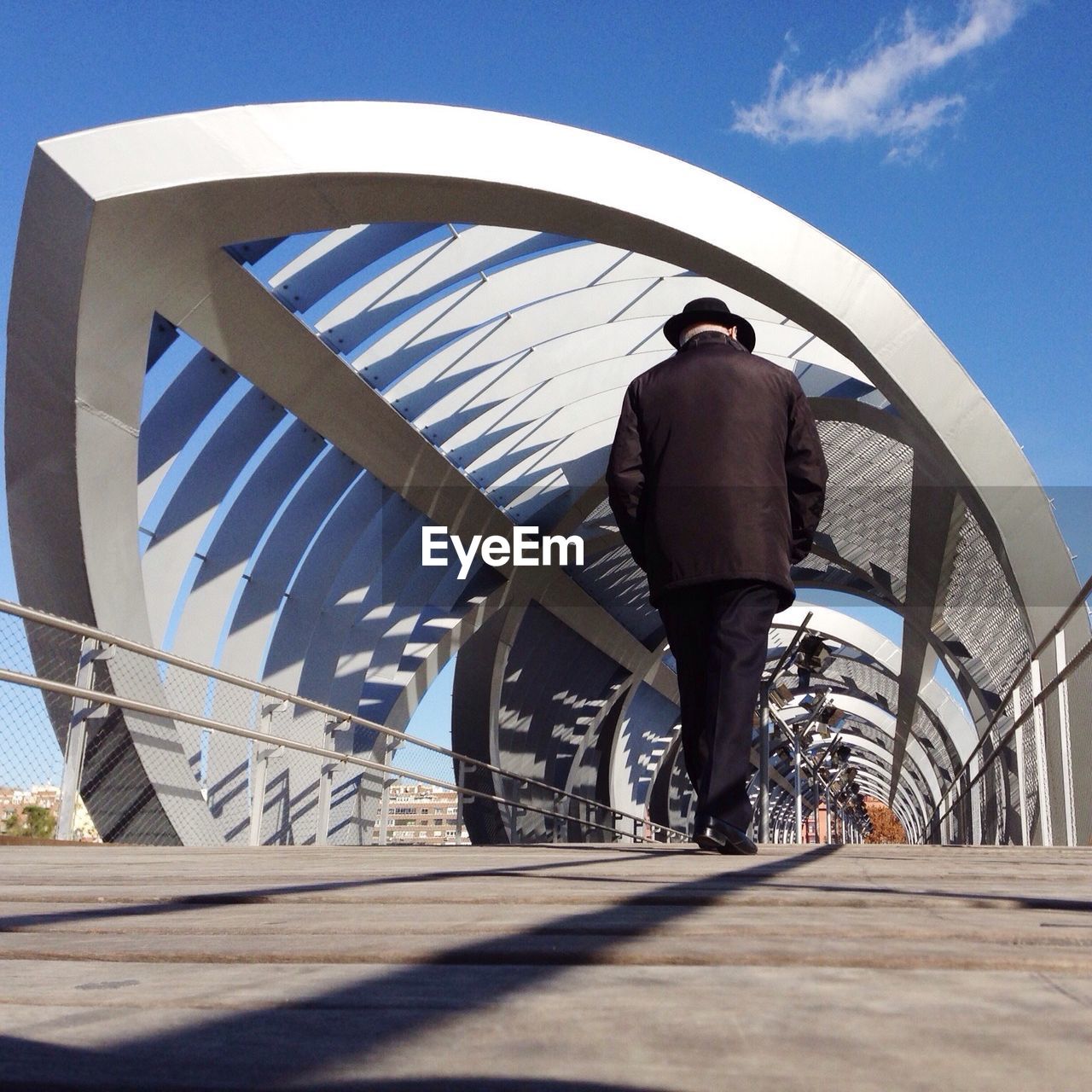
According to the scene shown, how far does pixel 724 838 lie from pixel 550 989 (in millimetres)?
Answer: 3826

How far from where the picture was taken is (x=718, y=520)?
5082 millimetres

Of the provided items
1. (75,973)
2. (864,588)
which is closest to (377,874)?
(75,973)

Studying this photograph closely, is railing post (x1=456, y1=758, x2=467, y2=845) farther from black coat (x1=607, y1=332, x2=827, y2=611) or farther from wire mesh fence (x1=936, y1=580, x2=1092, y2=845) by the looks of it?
black coat (x1=607, y1=332, x2=827, y2=611)

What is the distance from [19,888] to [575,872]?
4.66ft

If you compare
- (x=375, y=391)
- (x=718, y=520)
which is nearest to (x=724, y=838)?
(x=718, y=520)

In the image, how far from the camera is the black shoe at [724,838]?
493cm

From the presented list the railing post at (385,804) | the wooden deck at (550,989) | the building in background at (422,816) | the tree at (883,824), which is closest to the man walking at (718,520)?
the wooden deck at (550,989)

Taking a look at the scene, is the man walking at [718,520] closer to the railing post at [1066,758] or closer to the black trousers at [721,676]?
the black trousers at [721,676]

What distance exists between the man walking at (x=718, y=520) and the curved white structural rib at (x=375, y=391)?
4.57 metres

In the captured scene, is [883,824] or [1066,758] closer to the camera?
[1066,758]

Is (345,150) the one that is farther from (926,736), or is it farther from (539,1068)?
(926,736)
